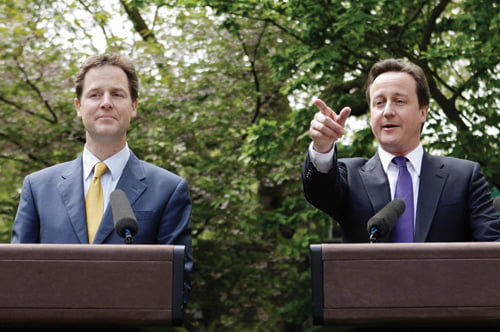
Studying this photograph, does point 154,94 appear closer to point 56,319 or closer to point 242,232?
point 242,232

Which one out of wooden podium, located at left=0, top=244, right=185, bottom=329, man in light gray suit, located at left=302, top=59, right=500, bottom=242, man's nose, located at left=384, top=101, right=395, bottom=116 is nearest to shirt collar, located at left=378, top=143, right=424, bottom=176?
man in light gray suit, located at left=302, top=59, right=500, bottom=242

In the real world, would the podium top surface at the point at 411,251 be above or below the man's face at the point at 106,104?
below

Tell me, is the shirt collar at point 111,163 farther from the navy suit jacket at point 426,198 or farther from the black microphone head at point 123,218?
the navy suit jacket at point 426,198

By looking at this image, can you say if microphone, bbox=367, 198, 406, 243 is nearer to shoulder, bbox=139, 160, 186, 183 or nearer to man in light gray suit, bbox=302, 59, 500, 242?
man in light gray suit, bbox=302, 59, 500, 242

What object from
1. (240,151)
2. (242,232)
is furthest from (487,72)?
(242,232)

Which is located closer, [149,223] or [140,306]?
[140,306]

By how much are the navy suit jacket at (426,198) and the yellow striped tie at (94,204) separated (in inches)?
33.0

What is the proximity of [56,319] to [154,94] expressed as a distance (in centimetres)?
747

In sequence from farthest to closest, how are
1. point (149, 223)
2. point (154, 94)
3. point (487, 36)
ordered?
point (154, 94)
point (487, 36)
point (149, 223)

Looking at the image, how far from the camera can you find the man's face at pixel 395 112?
107 inches

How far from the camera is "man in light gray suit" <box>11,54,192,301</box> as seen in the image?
8.51ft

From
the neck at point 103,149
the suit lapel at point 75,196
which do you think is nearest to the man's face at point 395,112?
the neck at point 103,149

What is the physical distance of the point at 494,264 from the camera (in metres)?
1.63

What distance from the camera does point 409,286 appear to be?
1.61 metres
